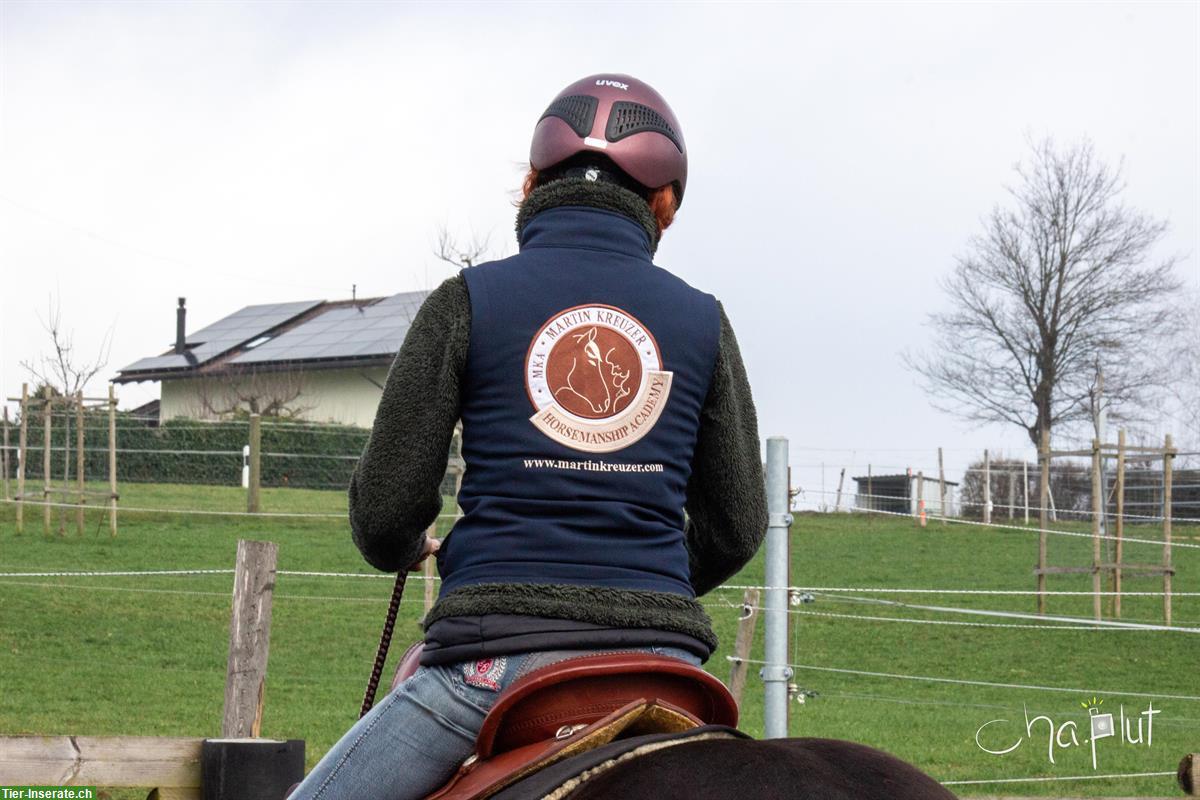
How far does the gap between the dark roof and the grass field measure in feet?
63.7

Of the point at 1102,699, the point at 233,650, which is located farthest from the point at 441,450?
the point at 1102,699

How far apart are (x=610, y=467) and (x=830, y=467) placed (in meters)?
35.9

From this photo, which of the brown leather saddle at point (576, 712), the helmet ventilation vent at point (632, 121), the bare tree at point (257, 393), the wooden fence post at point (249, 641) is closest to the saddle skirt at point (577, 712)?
the brown leather saddle at point (576, 712)

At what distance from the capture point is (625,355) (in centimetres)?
241

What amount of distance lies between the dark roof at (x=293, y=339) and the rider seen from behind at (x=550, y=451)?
42292mm

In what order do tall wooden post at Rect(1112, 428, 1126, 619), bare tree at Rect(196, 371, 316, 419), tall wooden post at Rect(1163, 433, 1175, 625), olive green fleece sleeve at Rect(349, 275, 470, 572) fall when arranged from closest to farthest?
olive green fleece sleeve at Rect(349, 275, 470, 572), tall wooden post at Rect(1163, 433, 1175, 625), tall wooden post at Rect(1112, 428, 1126, 619), bare tree at Rect(196, 371, 316, 419)

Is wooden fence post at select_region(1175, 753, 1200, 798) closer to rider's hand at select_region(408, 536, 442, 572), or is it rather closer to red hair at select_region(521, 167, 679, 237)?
red hair at select_region(521, 167, 679, 237)

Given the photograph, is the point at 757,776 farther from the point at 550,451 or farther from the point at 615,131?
the point at 615,131

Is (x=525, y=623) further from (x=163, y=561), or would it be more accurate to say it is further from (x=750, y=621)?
(x=163, y=561)

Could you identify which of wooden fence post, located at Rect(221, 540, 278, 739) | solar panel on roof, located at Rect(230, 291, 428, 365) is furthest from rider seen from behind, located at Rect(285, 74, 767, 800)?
solar panel on roof, located at Rect(230, 291, 428, 365)

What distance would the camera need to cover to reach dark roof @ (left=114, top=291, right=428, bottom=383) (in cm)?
4756

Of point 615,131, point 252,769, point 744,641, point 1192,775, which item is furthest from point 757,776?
point 744,641

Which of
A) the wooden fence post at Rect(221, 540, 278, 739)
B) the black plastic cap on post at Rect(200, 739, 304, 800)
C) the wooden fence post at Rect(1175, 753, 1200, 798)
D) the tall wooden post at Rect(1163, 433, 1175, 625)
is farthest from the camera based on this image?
the tall wooden post at Rect(1163, 433, 1175, 625)

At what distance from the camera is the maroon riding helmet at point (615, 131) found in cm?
262
